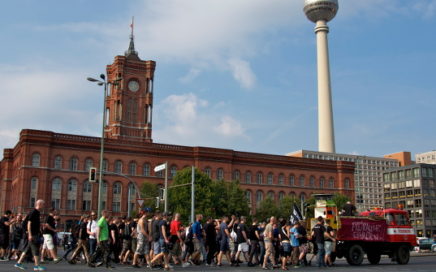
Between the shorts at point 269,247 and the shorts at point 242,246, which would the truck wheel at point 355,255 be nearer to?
the shorts at point 269,247

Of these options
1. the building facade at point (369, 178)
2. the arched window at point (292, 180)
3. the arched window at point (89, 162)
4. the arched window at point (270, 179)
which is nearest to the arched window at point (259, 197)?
the arched window at point (270, 179)

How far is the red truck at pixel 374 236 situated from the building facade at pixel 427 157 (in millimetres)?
156929

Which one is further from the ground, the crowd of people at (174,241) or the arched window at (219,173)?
the arched window at (219,173)

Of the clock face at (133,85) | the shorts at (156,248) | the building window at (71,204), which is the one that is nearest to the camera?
the shorts at (156,248)

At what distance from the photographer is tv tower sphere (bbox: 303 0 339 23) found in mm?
110312

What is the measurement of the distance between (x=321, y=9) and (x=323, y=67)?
1362cm

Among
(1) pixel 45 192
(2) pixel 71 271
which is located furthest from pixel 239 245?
(1) pixel 45 192

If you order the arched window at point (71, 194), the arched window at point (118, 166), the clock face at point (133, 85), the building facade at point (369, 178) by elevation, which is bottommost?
the arched window at point (71, 194)

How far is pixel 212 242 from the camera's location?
19375 millimetres

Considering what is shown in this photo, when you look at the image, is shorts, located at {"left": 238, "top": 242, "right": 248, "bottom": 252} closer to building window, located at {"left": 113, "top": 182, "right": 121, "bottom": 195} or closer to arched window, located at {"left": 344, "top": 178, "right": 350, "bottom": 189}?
building window, located at {"left": 113, "top": 182, "right": 121, "bottom": 195}

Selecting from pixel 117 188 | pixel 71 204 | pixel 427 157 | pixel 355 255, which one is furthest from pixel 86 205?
pixel 427 157

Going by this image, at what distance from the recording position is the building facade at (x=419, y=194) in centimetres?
10538

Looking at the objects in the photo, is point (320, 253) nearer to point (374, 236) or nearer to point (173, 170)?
point (374, 236)

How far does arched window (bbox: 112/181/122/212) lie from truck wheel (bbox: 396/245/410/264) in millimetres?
51269
